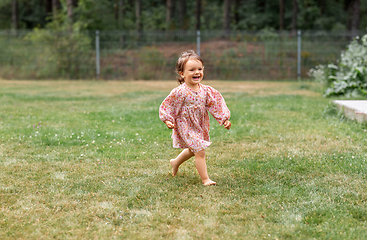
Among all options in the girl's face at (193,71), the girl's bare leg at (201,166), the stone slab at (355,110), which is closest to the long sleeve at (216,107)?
the girl's face at (193,71)

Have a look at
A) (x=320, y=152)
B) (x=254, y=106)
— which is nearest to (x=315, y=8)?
(x=254, y=106)

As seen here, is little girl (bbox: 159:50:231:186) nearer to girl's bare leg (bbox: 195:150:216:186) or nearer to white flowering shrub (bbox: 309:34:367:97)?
girl's bare leg (bbox: 195:150:216:186)

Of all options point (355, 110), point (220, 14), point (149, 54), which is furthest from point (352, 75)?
point (220, 14)

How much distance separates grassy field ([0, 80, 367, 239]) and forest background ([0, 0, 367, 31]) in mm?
21164

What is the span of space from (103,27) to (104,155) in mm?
19082

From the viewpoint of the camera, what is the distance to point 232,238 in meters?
2.87

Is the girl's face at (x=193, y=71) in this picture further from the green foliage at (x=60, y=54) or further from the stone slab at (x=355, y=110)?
the green foliage at (x=60, y=54)

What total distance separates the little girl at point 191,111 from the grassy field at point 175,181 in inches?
14.4

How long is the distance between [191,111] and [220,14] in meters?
36.7

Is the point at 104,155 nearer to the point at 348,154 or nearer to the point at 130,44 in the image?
the point at 348,154

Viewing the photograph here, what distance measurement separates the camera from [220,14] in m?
39.1

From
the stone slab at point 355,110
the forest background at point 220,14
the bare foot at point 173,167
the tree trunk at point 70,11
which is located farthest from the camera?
the forest background at point 220,14

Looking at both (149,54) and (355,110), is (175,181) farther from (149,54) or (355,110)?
(149,54)

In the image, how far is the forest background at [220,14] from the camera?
3089 cm
